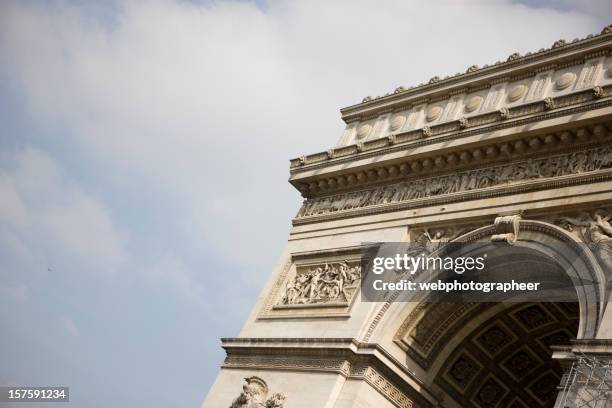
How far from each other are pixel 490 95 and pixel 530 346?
7.33 m

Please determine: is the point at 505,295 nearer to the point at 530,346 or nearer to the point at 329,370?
the point at 530,346

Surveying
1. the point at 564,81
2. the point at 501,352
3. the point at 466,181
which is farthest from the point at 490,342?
the point at 564,81

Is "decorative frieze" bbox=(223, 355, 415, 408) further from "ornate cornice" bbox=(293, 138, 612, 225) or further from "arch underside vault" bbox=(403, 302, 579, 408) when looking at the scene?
"ornate cornice" bbox=(293, 138, 612, 225)

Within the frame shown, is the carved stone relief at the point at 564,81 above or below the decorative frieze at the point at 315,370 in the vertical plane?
above

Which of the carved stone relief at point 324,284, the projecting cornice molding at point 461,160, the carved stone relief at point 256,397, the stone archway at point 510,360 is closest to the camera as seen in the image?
the projecting cornice molding at point 461,160

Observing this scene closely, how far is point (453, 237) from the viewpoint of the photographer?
18.4 metres

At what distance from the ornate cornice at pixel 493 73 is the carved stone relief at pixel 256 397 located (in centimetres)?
1031

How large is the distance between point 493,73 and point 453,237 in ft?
19.5

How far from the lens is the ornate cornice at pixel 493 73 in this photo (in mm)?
19578

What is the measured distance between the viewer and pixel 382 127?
77.3 feet

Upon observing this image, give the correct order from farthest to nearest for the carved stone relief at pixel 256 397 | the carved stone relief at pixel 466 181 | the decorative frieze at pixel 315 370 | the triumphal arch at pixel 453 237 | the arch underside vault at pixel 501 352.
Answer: the arch underside vault at pixel 501 352 < the carved stone relief at pixel 256 397 < the decorative frieze at pixel 315 370 < the carved stone relief at pixel 466 181 < the triumphal arch at pixel 453 237

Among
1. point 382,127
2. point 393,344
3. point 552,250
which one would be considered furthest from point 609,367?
point 382,127

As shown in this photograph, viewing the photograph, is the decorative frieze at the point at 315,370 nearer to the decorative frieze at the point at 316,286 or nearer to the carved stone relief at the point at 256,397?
the carved stone relief at the point at 256,397

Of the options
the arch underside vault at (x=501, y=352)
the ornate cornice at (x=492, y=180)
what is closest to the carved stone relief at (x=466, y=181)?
the ornate cornice at (x=492, y=180)
